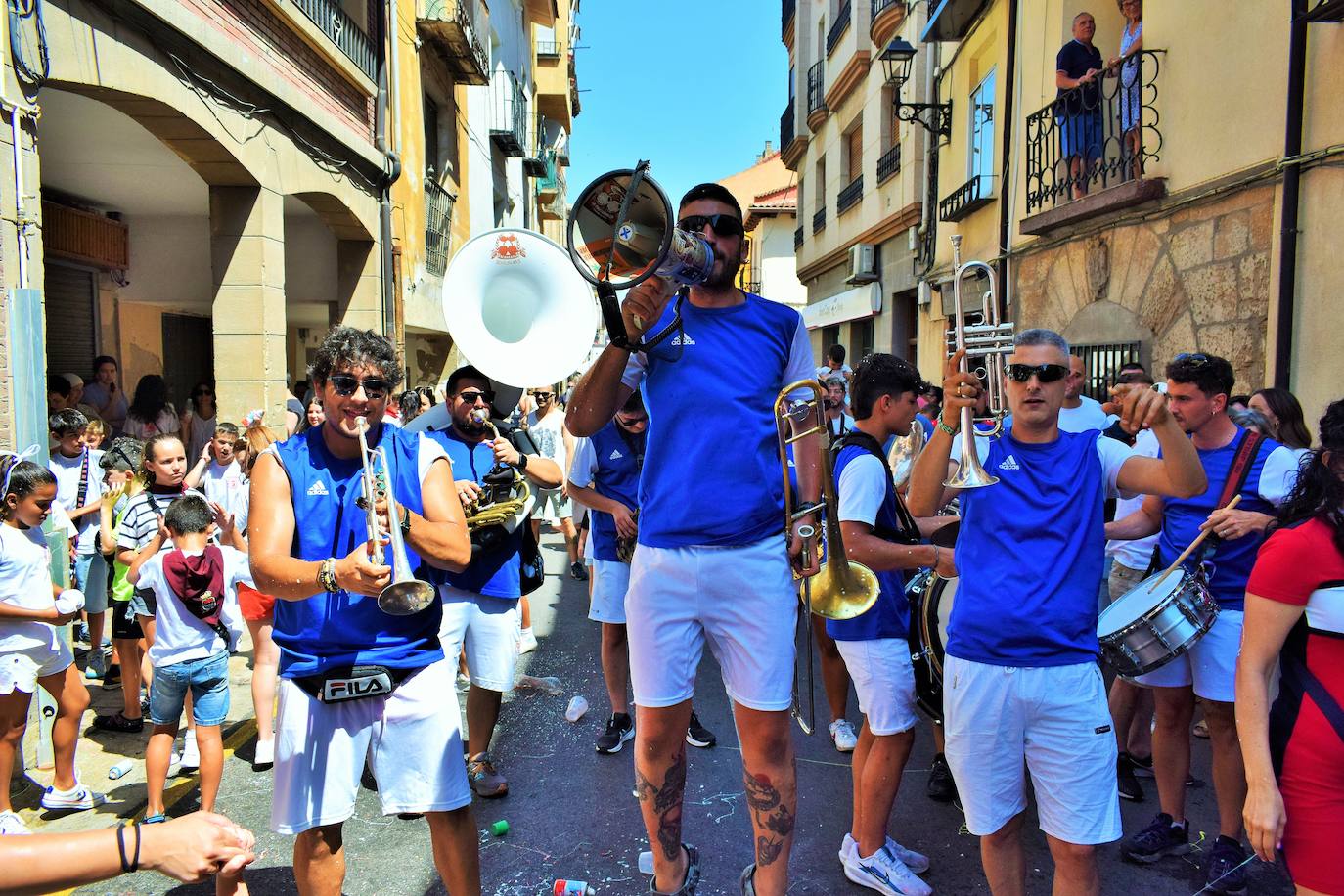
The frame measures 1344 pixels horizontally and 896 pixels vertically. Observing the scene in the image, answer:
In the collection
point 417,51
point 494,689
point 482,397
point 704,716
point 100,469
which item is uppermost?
point 417,51

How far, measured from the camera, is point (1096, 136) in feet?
28.4

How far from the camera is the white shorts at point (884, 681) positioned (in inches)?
130

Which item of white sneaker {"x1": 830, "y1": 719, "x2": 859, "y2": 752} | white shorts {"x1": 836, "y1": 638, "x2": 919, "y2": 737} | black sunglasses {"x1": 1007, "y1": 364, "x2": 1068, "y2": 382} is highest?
black sunglasses {"x1": 1007, "y1": 364, "x2": 1068, "y2": 382}

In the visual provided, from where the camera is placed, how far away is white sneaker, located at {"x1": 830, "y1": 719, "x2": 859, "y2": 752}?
460 cm

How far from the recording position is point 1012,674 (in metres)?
2.58

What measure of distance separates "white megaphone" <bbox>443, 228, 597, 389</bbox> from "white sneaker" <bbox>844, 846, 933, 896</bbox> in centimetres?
262

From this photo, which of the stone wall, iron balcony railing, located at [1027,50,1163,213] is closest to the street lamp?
iron balcony railing, located at [1027,50,1163,213]

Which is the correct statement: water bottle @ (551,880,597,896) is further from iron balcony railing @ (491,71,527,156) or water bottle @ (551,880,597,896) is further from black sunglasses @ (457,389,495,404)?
iron balcony railing @ (491,71,527,156)

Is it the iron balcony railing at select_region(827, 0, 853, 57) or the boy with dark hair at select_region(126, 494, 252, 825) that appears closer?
the boy with dark hair at select_region(126, 494, 252, 825)

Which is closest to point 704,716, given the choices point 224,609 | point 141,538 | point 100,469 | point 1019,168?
point 224,609

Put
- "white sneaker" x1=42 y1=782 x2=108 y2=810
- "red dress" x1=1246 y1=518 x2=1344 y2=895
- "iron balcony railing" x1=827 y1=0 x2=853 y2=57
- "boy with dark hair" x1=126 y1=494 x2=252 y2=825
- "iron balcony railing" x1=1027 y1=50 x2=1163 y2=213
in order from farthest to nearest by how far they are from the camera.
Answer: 1. "iron balcony railing" x1=827 y1=0 x2=853 y2=57
2. "iron balcony railing" x1=1027 y1=50 x2=1163 y2=213
3. "white sneaker" x1=42 y1=782 x2=108 y2=810
4. "boy with dark hair" x1=126 y1=494 x2=252 y2=825
5. "red dress" x1=1246 y1=518 x2=1344 y2=895

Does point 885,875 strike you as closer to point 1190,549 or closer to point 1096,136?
point 1190,549

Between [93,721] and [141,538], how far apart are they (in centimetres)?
108

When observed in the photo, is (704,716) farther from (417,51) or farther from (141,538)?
(417,51)
